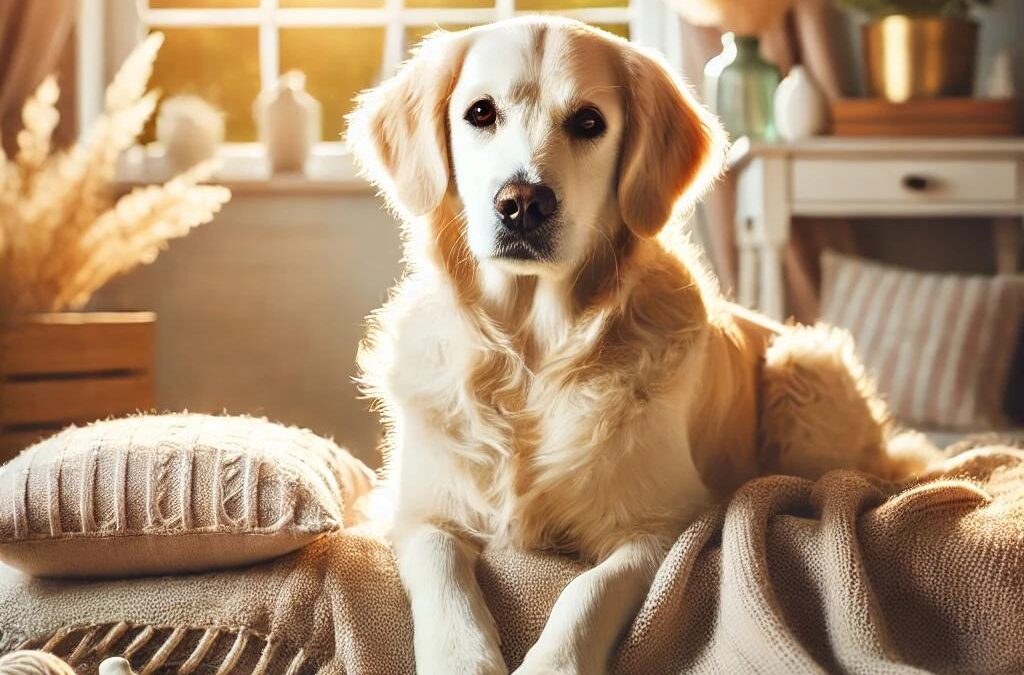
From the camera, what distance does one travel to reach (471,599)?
1159mm

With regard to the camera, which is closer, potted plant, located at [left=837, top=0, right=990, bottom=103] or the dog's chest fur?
the dog's chest fur

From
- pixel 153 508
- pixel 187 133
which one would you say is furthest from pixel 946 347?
pixel 187 133

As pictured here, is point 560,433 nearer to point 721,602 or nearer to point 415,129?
point 721,602

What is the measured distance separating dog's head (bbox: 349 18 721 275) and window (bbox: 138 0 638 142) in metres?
1.82

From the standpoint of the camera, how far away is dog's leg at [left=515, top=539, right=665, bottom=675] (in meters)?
1.04

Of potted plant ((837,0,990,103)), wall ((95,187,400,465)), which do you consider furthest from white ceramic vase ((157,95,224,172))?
potted plant ((837,0,990,103))

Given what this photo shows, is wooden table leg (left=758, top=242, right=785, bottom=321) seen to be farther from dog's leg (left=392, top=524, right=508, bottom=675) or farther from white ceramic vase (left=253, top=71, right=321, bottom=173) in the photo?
dog's leg (left=392, top=524, right=508, bottom=675)

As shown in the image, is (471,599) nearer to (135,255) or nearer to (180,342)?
(135,255)

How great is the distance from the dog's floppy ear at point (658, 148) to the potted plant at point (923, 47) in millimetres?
1534

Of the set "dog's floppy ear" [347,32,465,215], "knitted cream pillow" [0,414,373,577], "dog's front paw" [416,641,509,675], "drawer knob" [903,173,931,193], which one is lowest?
"dog's front paw" [416,641,509,675]

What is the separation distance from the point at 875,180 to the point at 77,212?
1840 mm

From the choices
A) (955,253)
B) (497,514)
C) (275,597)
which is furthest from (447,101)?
(955,253)

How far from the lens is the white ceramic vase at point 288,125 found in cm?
290

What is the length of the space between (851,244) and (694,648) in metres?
2.13
